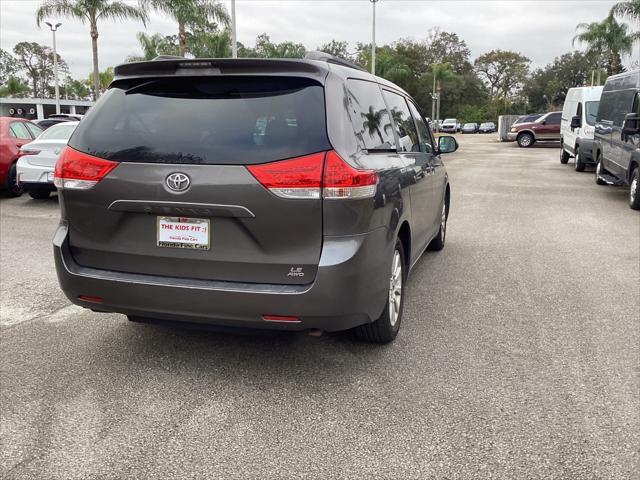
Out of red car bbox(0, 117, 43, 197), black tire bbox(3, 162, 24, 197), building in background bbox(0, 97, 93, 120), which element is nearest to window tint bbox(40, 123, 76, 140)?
red car bbox(0, 117, 43, 197)

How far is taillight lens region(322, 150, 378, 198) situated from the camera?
304 cm

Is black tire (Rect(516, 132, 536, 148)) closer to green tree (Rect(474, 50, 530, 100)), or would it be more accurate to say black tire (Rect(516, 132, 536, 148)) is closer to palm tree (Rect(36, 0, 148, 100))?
palm tree (Rect(36, 0, 148, 100))

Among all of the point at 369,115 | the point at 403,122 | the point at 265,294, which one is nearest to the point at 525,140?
the point at 403,122

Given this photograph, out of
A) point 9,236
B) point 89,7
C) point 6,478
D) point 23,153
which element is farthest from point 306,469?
point 89,7

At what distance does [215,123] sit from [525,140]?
2986 cm

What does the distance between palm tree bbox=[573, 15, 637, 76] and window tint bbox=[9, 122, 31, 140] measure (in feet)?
125

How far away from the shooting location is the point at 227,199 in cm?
309

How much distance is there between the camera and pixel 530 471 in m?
2.62

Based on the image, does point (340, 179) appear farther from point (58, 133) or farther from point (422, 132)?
point (58, 133)

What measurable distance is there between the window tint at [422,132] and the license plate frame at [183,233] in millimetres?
2706

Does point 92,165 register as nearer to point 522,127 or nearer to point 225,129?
point 225,129

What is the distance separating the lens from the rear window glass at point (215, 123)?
123 inches

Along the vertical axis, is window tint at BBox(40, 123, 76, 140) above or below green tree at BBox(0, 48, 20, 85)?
below

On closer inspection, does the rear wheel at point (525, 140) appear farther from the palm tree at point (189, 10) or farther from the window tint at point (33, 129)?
the window tint at point (33, 129)
